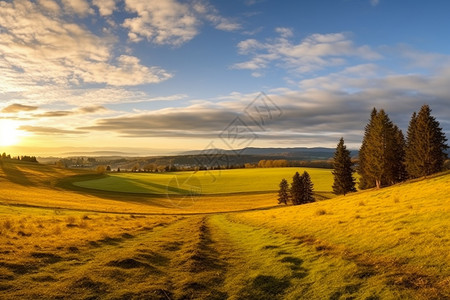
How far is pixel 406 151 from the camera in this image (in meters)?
66.1

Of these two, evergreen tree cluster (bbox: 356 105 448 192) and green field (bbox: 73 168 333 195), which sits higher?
evergreen tree cluster (bbox: 356 105 448 192)

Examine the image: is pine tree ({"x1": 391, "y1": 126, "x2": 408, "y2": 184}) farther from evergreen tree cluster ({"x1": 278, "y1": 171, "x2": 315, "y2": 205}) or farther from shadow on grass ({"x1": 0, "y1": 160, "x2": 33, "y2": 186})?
shadow on grass ({"x1": 0, "y1": 160, "x2": 33, "y2": 186})

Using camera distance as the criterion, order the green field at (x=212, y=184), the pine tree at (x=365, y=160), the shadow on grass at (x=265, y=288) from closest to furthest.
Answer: the shadow on grass at (x=265, y=288) < the pine tree at (x=365, y=160) < the green field at (x=212, y=184)

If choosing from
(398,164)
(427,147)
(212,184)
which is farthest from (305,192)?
Result: (212,184)

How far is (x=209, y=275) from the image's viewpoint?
44.2 feet

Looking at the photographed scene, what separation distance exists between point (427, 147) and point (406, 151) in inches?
269

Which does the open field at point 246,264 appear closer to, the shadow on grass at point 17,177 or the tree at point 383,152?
the tree at point 383,152

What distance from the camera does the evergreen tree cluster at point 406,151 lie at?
196 ft

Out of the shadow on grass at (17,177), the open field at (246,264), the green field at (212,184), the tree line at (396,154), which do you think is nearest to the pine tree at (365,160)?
the tree line at (396,154)

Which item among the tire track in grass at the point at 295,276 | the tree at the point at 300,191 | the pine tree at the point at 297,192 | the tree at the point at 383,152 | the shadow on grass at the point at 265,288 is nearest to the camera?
the tire track in grass at the point at 295,276

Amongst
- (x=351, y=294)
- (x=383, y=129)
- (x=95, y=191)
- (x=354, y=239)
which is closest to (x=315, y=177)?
(x=383, y=129)

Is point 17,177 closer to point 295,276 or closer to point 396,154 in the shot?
point 396,154

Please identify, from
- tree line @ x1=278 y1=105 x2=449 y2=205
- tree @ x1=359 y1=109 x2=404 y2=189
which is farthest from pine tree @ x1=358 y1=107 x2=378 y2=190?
tree @ x1=359 y1=109 x2=404 y2=189

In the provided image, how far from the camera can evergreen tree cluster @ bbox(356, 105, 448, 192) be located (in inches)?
2346
